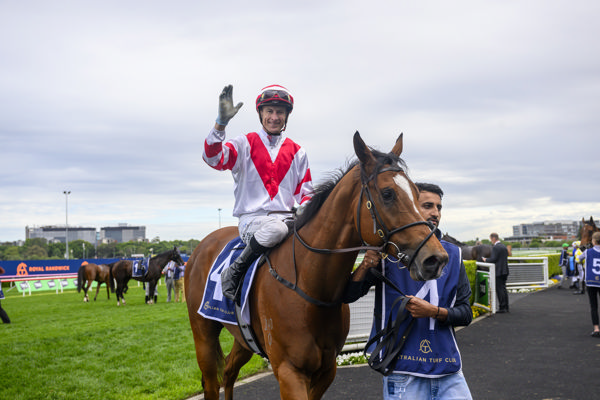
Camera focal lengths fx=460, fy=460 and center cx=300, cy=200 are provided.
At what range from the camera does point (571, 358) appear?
21.9 feet

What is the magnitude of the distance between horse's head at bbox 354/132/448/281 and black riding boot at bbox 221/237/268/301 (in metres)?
0.91

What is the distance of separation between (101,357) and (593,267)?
8391 millimetres

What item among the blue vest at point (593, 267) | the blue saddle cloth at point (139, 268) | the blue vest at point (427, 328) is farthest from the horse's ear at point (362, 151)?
the blue saddle cloth at point (139, 268)

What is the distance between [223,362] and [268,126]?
2193 millimetres

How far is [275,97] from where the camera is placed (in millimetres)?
3184

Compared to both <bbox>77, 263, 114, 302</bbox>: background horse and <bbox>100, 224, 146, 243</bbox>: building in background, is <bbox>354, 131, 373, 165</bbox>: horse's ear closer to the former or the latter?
<bbox>77, 263, 114, 302</bbox>: background horse

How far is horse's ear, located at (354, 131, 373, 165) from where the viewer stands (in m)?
2.23

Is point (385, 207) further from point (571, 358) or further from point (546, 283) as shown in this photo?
point (546, 283)

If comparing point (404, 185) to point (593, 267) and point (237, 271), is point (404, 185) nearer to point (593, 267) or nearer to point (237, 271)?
point (237, 271)

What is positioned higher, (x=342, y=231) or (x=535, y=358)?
(x=342, y=231)

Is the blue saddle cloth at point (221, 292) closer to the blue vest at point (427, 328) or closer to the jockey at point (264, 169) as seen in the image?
the jockey at point (264, 169)

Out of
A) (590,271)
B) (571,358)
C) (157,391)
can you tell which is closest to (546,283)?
(590,271)

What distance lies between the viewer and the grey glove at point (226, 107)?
2.85 metres

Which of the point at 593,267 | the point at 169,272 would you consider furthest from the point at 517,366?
the point at 169,272
